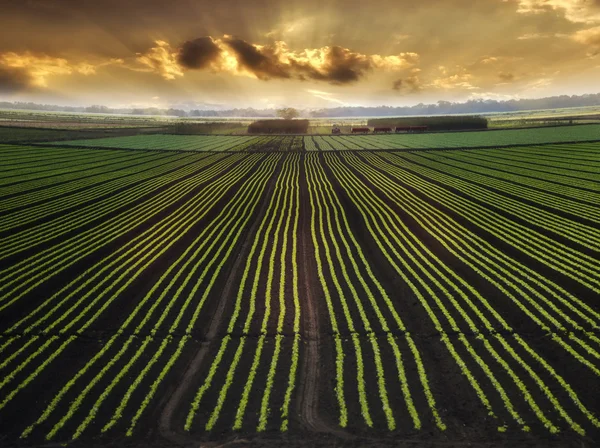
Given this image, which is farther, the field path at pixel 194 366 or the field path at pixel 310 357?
the field path at pixel 310 357

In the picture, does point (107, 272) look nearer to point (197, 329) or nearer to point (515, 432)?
point (197, 329)

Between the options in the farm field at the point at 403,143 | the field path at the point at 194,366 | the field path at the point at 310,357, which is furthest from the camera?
the farm field at the point at 403,143

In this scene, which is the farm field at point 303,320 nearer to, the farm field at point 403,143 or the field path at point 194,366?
the field path at point 194,366

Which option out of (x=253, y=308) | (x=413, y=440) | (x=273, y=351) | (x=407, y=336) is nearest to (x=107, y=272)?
(x=253, y=308)

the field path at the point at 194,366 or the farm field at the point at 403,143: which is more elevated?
the farm field at the point at 403,143

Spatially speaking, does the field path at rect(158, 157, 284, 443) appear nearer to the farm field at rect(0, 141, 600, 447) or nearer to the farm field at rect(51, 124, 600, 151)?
the farm field at rect(0, 141, 600, 447)

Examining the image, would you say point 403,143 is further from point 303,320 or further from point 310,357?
point 310,357

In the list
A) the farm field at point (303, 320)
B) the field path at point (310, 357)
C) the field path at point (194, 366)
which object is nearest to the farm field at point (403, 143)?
the farm field at point (303, 320)

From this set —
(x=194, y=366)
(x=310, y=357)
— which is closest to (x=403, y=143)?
(x=310, y=357)

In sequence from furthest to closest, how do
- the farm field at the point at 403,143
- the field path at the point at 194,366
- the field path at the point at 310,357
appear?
the farm field at the point at 403,143 → the field path at the point at 310,357 → the field path at the point at 194,366
